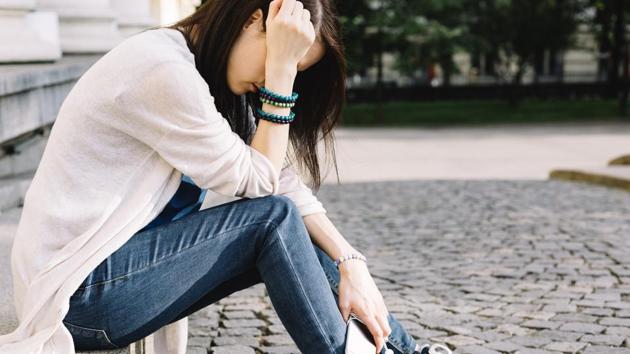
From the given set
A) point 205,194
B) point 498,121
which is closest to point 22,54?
point 205,194

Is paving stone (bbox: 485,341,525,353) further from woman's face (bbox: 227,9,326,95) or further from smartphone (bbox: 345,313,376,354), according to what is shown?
woman's face (bbox: 227,9,326,95)

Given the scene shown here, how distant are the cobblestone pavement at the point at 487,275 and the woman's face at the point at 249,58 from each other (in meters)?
1.43

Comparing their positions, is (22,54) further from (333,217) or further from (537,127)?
(537,127)

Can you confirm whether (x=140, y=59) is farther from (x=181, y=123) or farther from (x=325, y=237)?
(x=325, y=237)

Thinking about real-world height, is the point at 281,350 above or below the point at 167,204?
below

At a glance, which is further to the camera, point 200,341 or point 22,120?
point 22,120

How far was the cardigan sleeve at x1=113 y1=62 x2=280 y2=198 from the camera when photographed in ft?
7.54

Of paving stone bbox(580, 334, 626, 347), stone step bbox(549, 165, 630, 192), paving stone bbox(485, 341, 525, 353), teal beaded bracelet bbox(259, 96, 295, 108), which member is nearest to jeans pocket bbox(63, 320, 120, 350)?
teal beaded bracelet bbox(259, 96, 295, 108)

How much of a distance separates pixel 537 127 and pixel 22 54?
1806cm

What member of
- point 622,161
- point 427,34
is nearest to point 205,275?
point 622,161

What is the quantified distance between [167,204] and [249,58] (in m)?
0.47

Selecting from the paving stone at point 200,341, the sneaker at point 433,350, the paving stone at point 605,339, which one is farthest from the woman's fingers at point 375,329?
the paving stone at point 605,339

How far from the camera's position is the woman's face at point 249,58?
2.52 metres

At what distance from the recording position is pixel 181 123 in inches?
91.0
